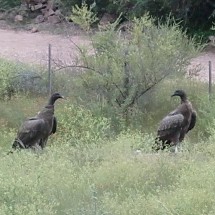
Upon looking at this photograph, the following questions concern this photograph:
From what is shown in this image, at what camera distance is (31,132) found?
15531 mm

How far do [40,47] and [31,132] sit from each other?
1221cm

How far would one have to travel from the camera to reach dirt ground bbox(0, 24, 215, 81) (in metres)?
24.4

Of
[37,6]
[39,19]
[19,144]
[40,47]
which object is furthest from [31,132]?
[37,6]

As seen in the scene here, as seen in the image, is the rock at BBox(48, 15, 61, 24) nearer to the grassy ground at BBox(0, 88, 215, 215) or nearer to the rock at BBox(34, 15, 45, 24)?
the rock at BBox(34, 15, 45, 24)

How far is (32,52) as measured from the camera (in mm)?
26453

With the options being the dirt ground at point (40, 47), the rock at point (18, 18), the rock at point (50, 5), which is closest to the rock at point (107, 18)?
the dirt ground at point (40, 47)

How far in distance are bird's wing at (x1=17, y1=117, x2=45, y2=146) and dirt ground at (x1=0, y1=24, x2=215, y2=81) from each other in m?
6.64

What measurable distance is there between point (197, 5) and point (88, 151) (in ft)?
53.9

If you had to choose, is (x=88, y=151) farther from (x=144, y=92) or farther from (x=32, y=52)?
(x=32, y=52)

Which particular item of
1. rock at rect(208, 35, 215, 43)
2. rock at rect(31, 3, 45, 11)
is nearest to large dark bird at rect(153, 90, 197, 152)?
rock at rect(208, 35, 215, 43)

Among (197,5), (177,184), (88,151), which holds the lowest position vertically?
(197,5)

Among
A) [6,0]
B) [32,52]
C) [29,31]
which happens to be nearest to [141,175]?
[32,52]

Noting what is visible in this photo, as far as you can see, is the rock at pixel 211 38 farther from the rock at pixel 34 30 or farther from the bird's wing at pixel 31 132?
the bird's wing at pixel 31 132

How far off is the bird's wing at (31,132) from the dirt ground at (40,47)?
664cm
